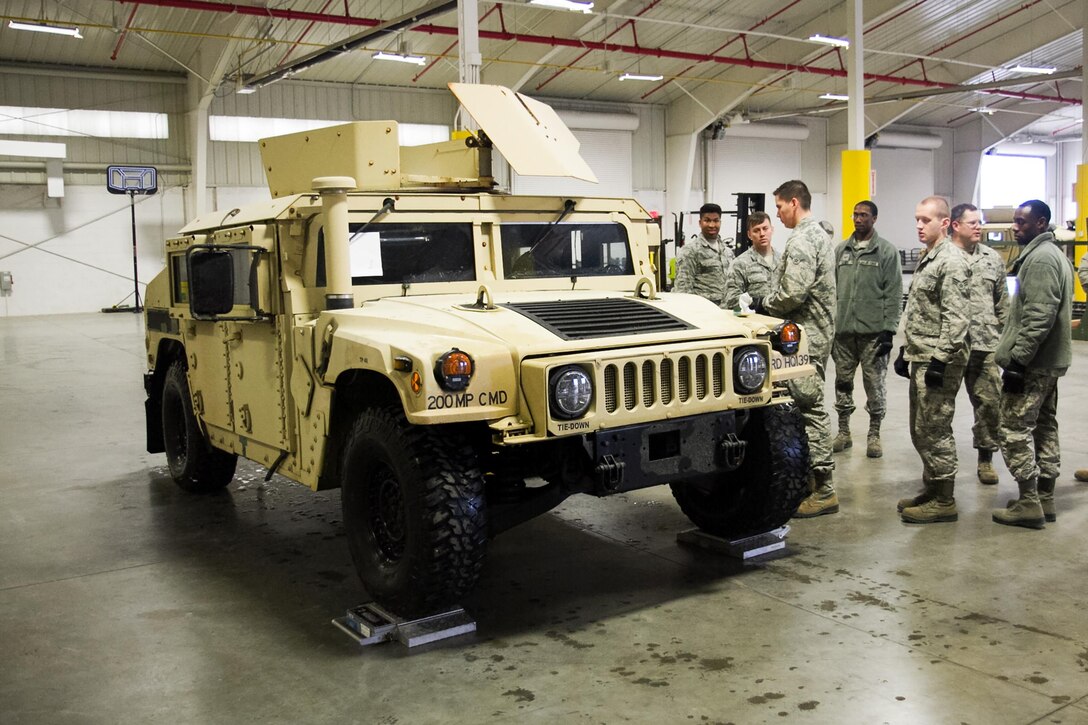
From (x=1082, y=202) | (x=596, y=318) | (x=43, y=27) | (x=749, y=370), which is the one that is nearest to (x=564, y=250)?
(x=596, y=318)

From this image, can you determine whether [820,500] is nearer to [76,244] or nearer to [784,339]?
[784,339]

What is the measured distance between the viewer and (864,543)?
520cm

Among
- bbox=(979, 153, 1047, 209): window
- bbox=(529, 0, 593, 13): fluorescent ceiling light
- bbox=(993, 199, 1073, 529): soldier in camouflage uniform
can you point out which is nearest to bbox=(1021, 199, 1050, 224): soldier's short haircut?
bbox=(993, 199, 1073, 529): soldier in camouflage uniform

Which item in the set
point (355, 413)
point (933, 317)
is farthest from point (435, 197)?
point (933, 317)

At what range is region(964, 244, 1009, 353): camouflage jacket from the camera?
5.69 metres

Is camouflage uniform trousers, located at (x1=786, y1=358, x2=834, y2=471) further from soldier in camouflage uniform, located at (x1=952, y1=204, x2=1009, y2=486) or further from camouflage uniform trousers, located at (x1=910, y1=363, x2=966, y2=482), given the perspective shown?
soldier in camouflage uniform, located at (x1=952, y1=204, x2=1009, y2=486)

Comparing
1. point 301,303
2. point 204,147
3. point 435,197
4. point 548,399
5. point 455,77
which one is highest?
point 455,77

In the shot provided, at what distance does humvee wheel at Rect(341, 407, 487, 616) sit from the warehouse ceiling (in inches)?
473

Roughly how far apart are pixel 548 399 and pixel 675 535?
1915 mm

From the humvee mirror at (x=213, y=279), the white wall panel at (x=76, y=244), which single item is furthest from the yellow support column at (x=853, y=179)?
the white wall panel at (x=76, y=244)

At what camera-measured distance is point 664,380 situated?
163 inches

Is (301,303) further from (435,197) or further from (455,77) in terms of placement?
(455,77)

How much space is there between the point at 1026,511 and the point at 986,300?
3.87 feet

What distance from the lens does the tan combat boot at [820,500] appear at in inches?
225
